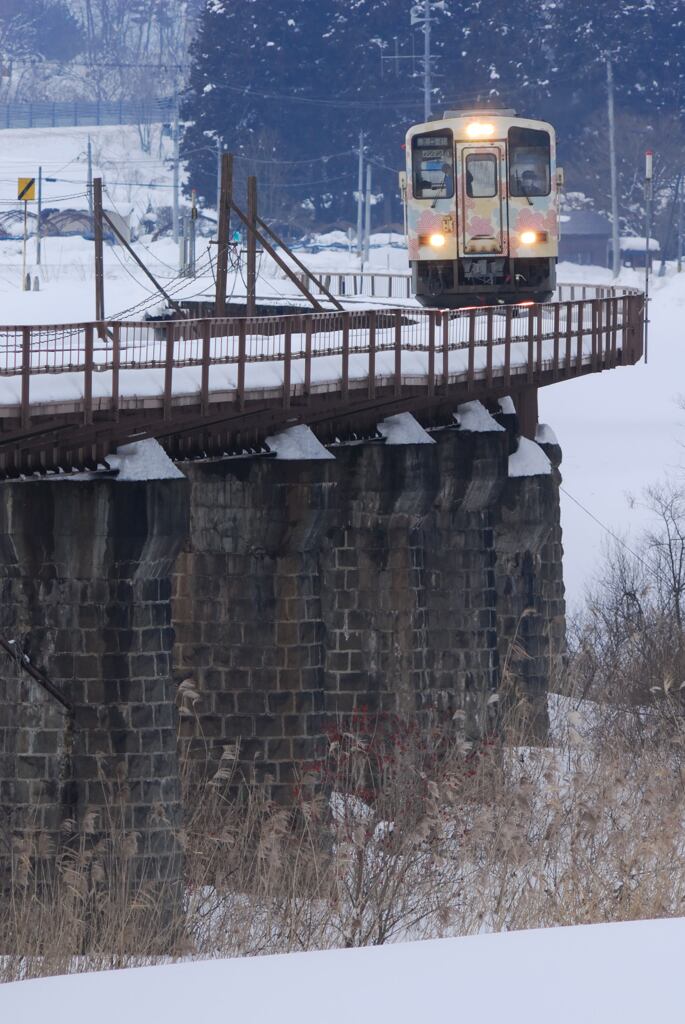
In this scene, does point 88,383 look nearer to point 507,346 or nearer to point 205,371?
point 205,371

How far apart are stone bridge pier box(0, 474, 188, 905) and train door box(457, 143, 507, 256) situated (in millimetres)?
18297

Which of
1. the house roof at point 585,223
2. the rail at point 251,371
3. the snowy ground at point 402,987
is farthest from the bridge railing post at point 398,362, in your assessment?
the house roof at point 585,223

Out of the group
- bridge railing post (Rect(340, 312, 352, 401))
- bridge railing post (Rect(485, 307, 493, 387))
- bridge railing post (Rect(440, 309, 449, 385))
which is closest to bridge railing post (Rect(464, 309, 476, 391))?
bridge railing post (Rect(485, 307, 493, 387))

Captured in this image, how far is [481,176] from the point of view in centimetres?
3994

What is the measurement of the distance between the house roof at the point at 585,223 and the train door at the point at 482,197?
59.1 meters

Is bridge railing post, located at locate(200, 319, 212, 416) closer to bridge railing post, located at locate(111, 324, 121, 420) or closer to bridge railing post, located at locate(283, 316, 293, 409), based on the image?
bridge railing post, located at locate(111, 324, 121, 420)

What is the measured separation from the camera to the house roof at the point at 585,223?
98.6 metres

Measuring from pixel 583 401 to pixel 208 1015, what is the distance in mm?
60752

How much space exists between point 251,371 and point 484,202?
1682 centimetres

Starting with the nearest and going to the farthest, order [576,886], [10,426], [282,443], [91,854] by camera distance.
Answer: [576,886] → [10,426] → [91,854] → [282,443]

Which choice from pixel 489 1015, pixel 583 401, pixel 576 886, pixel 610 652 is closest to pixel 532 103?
pixel 583 401

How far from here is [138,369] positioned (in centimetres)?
2233

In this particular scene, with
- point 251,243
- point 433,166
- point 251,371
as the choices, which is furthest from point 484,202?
point 251,371

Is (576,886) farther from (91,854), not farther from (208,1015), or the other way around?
(208,1015)
